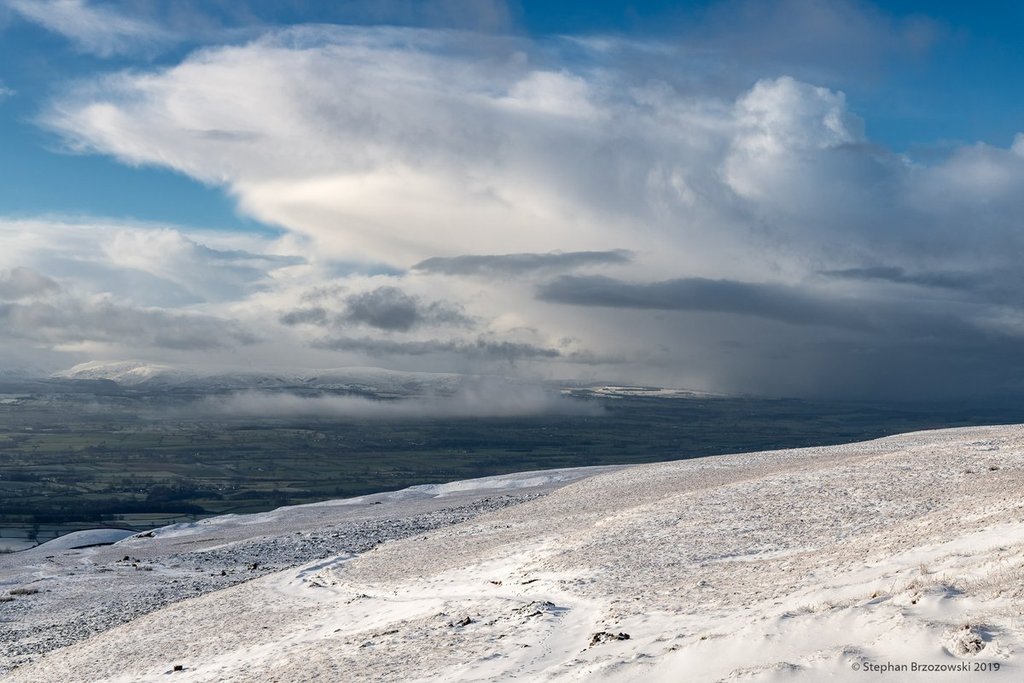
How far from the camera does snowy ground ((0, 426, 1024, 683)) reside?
57.9ft

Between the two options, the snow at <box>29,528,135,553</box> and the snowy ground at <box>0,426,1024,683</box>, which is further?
the snow at <box>29,528,135,553</box>

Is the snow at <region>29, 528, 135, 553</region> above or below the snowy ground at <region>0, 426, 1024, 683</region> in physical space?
below

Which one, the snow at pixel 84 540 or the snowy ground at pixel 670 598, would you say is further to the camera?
the snow at pixel 84 540

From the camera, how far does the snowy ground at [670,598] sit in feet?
57.9

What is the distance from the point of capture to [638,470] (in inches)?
2537

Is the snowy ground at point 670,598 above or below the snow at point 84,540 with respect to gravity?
above

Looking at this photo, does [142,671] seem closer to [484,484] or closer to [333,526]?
[333,526]

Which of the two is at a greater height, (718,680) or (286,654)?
(718,680)

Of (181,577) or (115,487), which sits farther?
(115,487)

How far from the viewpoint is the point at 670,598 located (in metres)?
25.2

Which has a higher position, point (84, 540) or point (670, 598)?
point (670, 598)

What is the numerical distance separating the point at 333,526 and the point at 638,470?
21570 mm

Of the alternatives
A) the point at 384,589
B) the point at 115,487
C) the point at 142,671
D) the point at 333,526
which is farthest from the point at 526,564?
the point at 115,487

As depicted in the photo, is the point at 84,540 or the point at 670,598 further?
the point at 84,540
